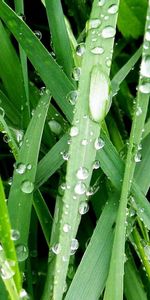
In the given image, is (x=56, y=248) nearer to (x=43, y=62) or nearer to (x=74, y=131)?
(x=74, y=131)

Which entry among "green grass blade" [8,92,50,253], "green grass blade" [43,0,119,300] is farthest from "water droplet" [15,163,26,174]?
"green grass blade" [43,0,119,300]

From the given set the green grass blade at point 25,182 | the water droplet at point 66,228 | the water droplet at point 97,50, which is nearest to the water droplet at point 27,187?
the green grass blade at point 25,182

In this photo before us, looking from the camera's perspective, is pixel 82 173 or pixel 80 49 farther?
pixel 80 49

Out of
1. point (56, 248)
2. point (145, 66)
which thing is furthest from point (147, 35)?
point (56, 248)

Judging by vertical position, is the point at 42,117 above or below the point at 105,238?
above

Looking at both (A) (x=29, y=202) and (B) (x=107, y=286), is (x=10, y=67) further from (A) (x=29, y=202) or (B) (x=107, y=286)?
(B) (x=107, y=286)

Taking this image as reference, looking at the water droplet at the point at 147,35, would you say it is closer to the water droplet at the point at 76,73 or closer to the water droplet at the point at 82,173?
the water droplet at the point at 76,73

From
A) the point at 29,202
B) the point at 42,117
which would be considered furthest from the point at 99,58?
the point at 29,202
